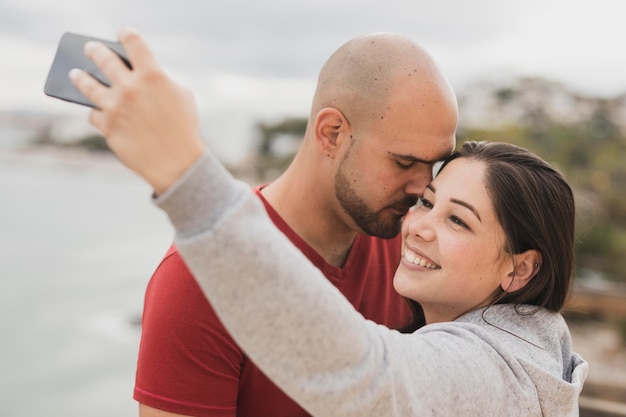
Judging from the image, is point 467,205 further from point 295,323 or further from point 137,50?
point 137,50

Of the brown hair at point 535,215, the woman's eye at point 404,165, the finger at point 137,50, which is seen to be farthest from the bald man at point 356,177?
the finger at point 137,50

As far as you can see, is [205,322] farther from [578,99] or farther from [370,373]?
[578,99]

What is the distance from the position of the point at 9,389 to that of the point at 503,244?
888 cm

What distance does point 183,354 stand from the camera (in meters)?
1.50

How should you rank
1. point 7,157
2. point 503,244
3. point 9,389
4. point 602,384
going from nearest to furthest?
1. point 503,244
2. point 602,384
3. point 9,389
4. point 7,157

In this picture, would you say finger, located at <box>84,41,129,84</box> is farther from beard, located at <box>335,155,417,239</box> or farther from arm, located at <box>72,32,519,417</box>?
beard, located at <box>335,155,417,239</box>

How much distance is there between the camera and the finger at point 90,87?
763 mm

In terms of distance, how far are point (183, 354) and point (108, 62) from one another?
917 mm

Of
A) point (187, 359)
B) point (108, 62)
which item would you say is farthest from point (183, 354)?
point (108, 62)

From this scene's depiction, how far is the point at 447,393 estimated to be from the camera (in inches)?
36.5

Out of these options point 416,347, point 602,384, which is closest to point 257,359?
point 416,347

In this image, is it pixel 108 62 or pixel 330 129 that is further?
pixel 330 129

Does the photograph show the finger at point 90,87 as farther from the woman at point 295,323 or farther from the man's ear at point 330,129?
the man's ear at point 330,129

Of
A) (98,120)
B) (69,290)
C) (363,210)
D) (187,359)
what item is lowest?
(69,290)
